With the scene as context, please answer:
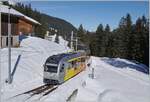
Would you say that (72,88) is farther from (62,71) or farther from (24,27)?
(24,27)

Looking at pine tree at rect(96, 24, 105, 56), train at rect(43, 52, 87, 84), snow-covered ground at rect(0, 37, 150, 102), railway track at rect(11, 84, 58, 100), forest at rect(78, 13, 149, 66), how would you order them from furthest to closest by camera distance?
pine tree at rect(96, 24, 105, 56)
forest at rect(78, 13, 149, 66)
train at rect(43, 52, 87, 84)
railway track at rect(11, 84, 58, 100)
snow-covered ground at rect(0, 37, 150, 102)

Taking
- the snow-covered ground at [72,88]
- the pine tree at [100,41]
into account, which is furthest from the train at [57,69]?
the pine tree at [100,41]

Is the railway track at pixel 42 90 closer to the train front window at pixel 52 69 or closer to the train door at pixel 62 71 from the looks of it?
the train door at pixel 62 71

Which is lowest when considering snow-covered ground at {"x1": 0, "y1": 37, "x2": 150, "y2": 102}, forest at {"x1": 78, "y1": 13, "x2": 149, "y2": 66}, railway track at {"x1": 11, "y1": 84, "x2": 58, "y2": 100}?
railway track at {"x1": 11, "y1": 84, "x2": 58, "y2": 100}

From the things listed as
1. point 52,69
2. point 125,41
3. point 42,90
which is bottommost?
point 42,90

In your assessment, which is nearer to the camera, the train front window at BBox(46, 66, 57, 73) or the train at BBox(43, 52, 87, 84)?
the train at BBox(43, 52, 87, 84)

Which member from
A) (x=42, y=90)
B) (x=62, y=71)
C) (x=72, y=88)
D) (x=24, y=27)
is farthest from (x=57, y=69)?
(x=24, y=27)

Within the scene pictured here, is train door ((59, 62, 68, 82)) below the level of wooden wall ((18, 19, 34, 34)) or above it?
below

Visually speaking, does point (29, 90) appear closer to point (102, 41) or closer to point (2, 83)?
point (2, 83)

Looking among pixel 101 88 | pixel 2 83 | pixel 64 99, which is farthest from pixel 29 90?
pixel 101 88

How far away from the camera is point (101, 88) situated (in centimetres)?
2303

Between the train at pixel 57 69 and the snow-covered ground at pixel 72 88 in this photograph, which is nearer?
the snow-covered ground at pixel 72 88

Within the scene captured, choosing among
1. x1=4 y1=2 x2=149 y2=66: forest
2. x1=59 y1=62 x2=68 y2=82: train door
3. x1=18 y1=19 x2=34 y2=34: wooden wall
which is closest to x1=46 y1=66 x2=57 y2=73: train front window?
x1=59 y1=62 x2=68 y2=82: train door

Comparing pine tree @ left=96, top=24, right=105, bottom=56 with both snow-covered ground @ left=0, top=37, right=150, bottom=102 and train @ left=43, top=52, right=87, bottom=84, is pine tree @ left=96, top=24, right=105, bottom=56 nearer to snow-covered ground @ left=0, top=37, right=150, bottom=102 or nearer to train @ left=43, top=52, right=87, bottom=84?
snow-covered ground @ left=0, top=37, right=150, bottom=102
